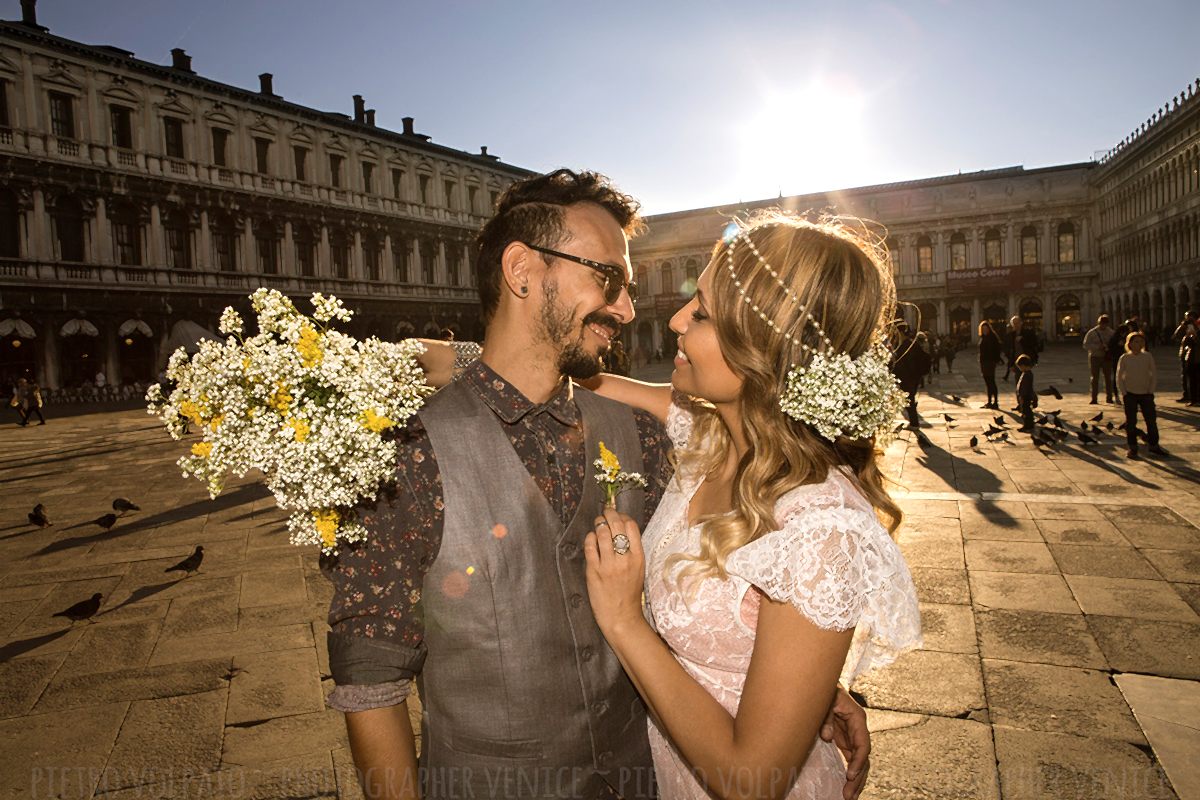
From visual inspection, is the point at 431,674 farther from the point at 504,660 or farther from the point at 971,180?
the point at 971,180

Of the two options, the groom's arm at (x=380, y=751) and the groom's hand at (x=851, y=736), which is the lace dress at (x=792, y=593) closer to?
the groom's hand at (x=851, y=736)

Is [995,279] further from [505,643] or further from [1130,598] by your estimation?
[505,643]

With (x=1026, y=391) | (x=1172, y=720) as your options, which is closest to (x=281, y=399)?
(x=1172, y=720)

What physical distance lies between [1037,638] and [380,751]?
4070mm

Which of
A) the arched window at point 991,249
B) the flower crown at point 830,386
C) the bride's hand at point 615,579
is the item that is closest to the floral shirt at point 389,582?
the bride's hand at point 615,579

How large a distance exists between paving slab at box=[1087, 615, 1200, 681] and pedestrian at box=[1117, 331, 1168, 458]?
6.08 metres

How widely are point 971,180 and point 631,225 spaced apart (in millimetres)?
59434

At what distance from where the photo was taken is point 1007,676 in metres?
3.87

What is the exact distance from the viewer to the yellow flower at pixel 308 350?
148 cm

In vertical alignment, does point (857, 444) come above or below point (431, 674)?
above

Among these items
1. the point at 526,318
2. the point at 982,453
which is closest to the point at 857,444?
the point at 526,318

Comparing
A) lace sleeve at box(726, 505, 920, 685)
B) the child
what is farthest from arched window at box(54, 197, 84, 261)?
lace sleeve at box(726, 505, 920, 685)

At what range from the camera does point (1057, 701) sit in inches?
141

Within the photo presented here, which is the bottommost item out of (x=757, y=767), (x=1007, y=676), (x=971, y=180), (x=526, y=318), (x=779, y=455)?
(x=1007, y=676)
